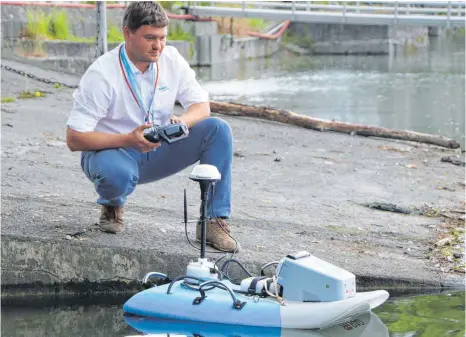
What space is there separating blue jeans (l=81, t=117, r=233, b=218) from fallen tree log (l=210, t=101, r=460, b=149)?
20.7ft

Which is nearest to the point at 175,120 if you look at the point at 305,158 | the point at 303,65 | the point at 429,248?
the point at 429,248

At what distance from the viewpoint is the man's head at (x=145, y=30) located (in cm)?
607

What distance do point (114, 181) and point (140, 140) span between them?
1.16ft

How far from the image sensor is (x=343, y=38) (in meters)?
32.1

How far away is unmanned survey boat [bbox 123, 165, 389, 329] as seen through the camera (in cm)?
539

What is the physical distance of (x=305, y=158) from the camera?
10609 millimetres

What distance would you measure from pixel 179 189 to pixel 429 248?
7.40 feet

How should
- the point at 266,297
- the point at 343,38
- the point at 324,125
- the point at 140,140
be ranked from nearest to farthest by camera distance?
the point at 266,297 → the point at 140,140 → the point at 324,125 → the point at 343,38

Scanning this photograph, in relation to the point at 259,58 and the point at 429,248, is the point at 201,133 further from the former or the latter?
the point at 259,58

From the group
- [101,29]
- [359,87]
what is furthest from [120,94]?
[359,87]

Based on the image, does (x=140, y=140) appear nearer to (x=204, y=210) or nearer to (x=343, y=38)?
(x=204, y=210)

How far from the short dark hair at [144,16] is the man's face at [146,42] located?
0.08ft

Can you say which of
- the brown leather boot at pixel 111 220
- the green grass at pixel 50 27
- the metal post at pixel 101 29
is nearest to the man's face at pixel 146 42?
the brown leather boot at pixel 111 220

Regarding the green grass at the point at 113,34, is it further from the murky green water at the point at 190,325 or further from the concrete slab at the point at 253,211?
the murky green water at the point at 190,325
